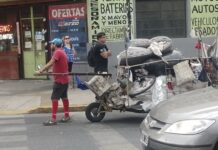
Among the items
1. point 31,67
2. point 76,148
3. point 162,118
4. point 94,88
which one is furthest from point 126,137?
point 31,67

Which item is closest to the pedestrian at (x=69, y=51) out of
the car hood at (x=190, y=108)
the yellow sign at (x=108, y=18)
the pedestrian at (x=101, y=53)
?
the yellow sign at (x=108, y=18)

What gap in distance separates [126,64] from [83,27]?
23.1 feet

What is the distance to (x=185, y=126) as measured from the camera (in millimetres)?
5727

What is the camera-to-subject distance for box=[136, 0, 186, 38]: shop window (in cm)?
1786

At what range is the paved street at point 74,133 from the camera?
8.96 meters

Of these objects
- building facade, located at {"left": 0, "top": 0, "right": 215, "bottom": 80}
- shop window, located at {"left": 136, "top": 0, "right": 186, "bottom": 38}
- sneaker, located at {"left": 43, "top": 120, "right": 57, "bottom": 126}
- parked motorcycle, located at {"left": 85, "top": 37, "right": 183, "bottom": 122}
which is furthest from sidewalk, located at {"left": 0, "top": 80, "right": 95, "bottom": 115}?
shop window, located at {"left": 136, "top": 0, "right": 186, "bottom": 38}

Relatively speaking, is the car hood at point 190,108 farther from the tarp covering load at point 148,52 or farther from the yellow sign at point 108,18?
the yellow sign at point 108,18

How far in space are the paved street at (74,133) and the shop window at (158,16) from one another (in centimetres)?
601

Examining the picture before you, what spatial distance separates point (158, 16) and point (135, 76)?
7241 millimetres

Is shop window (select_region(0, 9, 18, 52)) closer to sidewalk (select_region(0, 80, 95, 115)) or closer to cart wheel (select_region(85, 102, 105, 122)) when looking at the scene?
sidewalk (select_region(0, 80, 95, 115))

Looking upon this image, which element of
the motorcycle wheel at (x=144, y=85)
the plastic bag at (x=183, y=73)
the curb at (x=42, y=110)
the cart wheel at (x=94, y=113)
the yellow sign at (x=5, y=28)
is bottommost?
the curb at (x=42, y=110)

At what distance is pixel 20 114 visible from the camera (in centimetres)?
1296

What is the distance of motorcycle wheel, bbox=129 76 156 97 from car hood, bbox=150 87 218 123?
405 cm

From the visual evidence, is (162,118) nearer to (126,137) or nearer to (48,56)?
(126,137)
